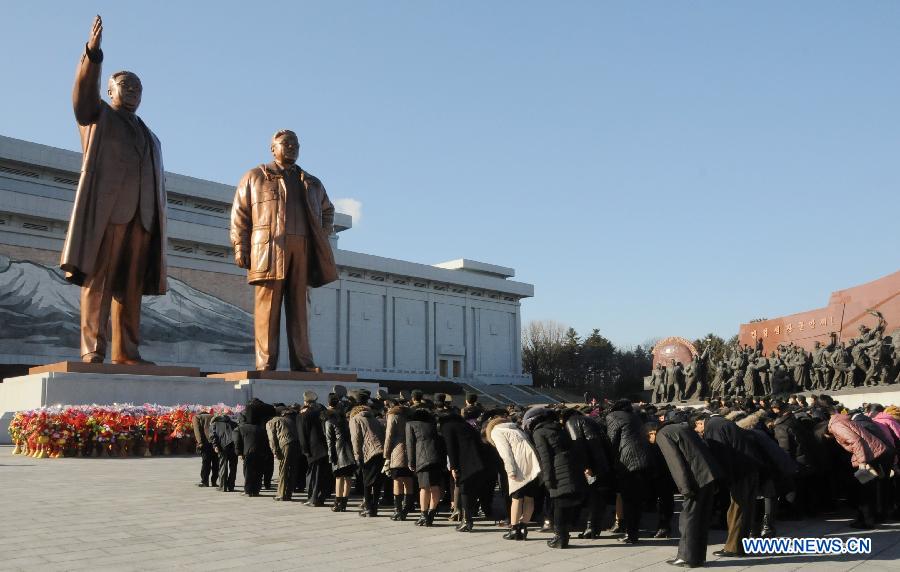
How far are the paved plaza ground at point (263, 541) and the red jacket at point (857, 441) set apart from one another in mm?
704

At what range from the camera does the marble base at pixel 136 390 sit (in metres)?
13.6

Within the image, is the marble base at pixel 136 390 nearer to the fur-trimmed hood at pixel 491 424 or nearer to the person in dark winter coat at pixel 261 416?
the person in dark winter coat at pixel 261 416

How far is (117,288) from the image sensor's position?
14.7 metres

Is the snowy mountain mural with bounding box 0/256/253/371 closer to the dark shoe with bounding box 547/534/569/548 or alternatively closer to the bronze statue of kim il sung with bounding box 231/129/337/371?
the bronze statue of kim il sung with bounding box 231/129/337/371

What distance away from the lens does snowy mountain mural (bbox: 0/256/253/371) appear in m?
34.1

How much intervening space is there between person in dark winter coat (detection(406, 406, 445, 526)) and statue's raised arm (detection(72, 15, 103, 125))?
9217 millimetres

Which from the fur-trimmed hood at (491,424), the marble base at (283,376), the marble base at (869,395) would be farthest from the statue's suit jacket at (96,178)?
the marble base at (869,395)

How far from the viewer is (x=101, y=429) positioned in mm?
12844

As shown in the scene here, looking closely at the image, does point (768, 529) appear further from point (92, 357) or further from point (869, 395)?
point (869, 395)

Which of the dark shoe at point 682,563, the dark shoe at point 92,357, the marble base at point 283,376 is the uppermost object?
the dark shoe at point 92,357

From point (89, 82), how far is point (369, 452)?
8988 mm

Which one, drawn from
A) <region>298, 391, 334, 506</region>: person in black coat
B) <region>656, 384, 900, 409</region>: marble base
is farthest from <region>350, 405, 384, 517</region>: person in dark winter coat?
<region>656, 384, 900, 409</region>: marble base

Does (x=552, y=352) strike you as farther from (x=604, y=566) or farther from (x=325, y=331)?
(x=604, y=566)

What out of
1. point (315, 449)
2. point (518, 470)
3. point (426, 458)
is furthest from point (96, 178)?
point (518, 470)
